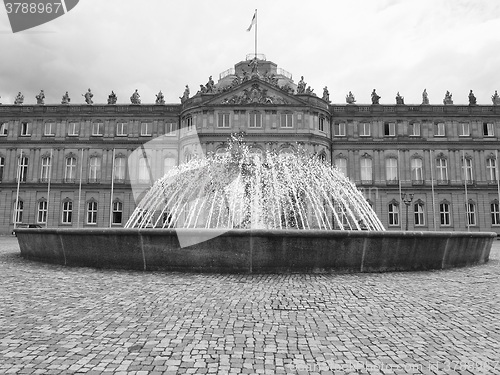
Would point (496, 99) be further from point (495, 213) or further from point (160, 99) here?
point (160, 99)

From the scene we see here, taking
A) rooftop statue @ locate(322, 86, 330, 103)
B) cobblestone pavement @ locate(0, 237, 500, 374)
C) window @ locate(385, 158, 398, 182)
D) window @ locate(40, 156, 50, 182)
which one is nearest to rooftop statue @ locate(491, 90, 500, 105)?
window @ locate(385, 158, 398, 182)

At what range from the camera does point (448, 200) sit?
4916 centimetres

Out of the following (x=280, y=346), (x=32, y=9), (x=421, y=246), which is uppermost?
(x=32, y=9)

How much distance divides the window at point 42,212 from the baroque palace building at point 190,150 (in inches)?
4.5

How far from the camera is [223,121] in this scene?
151 feet

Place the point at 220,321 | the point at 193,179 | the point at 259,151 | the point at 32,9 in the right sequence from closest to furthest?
the point at 220,321
the point at 32,9
the point at 193,179
the point at 259,151

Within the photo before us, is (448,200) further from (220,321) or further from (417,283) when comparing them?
(220,321)

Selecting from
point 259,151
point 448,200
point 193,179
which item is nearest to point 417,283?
point 193,179

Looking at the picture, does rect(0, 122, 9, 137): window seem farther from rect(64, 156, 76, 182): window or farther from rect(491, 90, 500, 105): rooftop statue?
rect(491, 90, 500, 105): rooftop statue

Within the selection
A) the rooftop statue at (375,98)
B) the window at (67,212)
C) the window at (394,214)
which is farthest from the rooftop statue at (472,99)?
the window at (67,212)

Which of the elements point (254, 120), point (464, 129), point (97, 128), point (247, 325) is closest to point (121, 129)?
point (97, 128)

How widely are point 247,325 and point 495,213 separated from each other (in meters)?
50.5

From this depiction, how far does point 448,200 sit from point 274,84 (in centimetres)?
2350

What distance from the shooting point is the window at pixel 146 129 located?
50.8 metres
